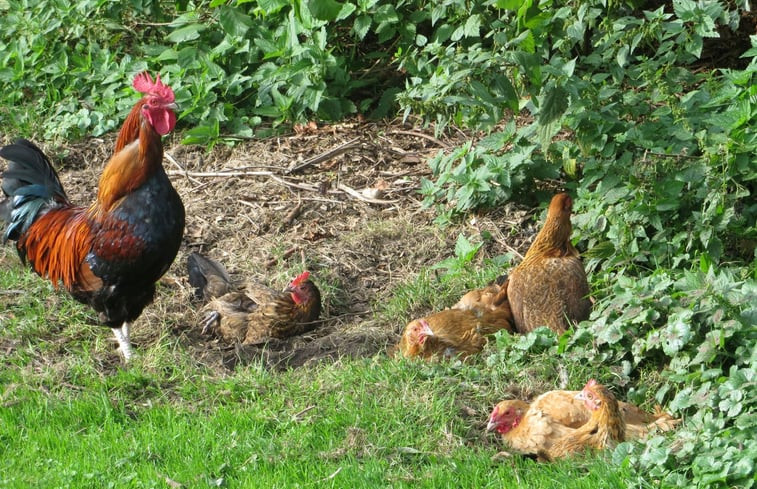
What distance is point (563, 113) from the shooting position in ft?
20.8

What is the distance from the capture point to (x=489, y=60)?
19.8ft

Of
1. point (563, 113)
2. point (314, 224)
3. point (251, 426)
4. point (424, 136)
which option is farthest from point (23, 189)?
point (563, 113)

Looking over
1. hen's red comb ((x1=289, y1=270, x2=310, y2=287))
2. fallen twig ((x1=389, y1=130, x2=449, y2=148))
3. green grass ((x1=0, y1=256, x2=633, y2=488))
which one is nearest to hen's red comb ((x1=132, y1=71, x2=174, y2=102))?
hen's red comb ((x1=289, y1=270, x2=310, y2=287))

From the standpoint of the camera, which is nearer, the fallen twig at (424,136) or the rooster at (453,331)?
the rooster at (453,331)

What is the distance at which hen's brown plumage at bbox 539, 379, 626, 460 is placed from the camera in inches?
191

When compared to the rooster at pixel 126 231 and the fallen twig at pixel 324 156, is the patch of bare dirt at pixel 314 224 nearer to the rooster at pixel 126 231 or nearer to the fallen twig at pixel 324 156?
the fallen twig at pixel 324 156

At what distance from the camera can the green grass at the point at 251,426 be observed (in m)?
4.88

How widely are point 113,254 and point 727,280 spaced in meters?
3.69

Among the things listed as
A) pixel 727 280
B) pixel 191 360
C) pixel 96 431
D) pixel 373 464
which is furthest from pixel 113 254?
pixel 727 280

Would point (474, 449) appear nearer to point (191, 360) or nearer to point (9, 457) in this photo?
point (191, 360)

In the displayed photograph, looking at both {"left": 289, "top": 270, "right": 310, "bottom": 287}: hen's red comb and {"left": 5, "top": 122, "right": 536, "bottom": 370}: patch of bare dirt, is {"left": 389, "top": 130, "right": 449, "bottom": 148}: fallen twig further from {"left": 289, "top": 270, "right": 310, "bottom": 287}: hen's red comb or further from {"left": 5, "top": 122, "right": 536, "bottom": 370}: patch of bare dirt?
{"left": 289, "top": 270, "right": 310, "bottom": 287}: hen's red comb

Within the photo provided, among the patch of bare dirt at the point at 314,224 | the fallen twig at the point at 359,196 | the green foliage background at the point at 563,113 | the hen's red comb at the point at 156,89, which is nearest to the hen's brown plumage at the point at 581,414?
the green foliage background at the point at 563,113

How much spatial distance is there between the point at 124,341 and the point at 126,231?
0.76 meters

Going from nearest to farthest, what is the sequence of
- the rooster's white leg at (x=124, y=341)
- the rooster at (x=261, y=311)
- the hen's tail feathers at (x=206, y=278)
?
the rooster's white leg at (x=124, y=341) → the rooster at (x=261, y=311) → the hen's tail feathers at (x=206, y=278)
